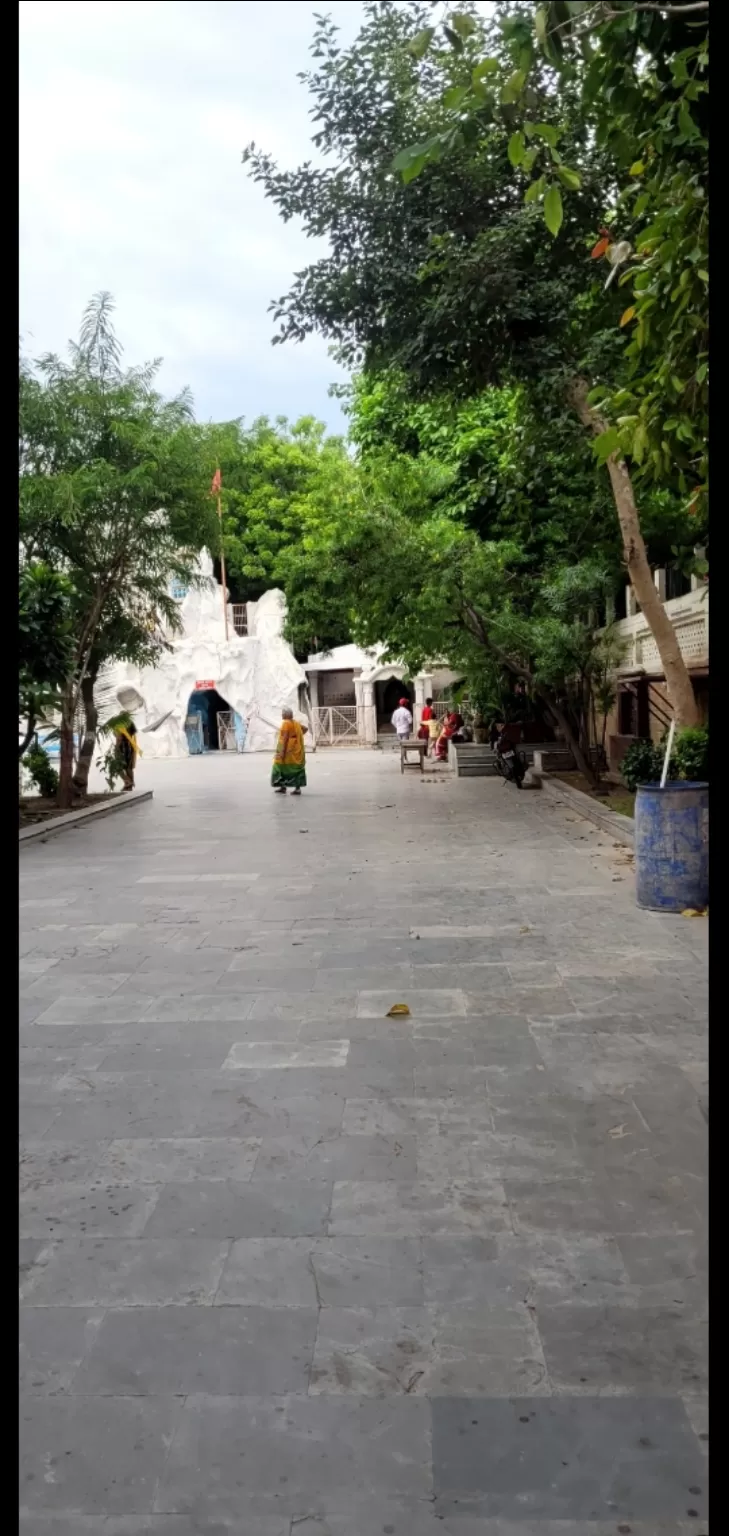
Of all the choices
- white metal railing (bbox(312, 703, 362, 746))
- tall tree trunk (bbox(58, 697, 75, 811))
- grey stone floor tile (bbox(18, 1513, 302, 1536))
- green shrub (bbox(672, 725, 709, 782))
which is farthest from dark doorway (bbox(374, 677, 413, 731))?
grey stone floor tile (bbox(18, 1513, 302, 1536))

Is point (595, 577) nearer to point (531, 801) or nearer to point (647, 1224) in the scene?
point (531, 801)

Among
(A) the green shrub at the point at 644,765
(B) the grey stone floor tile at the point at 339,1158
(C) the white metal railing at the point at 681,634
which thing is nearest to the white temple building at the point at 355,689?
(C) the white metal railing at the point at 681,634

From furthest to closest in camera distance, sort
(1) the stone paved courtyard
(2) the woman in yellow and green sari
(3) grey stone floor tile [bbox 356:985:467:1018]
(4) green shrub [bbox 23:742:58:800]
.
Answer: (2) the woman in yellow and green sari < (4) green shrub [bbox 23:742:58:800] < (3) grey stone floor tile [bbox 356:985:467:1018] < (1) the stone paved courtyard

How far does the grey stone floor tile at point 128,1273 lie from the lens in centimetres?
293

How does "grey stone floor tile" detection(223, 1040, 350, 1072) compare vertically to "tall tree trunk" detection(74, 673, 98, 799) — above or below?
below

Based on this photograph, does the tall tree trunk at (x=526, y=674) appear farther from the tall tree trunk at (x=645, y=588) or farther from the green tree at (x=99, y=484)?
the tall tree trunk at (x=645, y=588)

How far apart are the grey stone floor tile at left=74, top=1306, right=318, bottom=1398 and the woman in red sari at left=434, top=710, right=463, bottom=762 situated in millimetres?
20034

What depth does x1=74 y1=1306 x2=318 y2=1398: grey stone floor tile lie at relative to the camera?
2.55m

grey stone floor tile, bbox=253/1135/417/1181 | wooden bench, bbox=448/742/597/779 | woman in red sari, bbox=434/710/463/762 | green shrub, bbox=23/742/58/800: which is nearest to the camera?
grey stone floor tile, bbox=253/1135/417/1181

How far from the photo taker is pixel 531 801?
50.6ft

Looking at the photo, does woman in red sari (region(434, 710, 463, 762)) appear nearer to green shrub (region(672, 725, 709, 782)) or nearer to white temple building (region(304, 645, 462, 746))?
white temple building (region(304, 645, 462, 746))

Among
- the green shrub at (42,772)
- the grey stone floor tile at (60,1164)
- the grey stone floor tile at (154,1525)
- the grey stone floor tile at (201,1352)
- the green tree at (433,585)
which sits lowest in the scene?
the grey stone floor tile at (154,1525)

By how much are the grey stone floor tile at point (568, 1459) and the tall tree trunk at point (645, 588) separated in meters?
7.86

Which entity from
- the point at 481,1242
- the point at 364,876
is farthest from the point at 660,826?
the point at 481,1242
